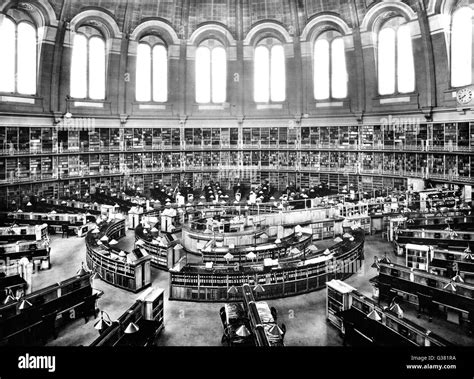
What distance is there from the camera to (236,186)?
954 inches

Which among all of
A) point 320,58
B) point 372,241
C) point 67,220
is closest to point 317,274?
point 372,241

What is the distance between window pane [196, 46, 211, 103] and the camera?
2581 cm

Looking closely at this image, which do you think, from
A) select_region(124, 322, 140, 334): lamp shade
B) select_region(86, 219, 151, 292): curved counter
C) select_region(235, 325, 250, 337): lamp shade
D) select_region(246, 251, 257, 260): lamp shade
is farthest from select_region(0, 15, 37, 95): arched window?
select_region(235, 325, 250, 337): lamp shade

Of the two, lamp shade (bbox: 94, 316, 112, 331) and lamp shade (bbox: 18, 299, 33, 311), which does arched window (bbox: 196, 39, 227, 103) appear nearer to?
lamp shade (bbox: 18, 299, 33, 311)

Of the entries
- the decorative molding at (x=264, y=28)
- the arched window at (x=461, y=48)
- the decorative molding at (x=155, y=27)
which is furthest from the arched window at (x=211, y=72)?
the arched window at (x=461, y=48)

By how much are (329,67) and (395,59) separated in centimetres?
401

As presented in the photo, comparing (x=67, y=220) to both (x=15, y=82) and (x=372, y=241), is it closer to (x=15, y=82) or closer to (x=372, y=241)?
(x=15, y=82)

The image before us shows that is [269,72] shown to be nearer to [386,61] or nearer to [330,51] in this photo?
[330,51]

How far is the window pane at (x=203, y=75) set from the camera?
2581 centimetres

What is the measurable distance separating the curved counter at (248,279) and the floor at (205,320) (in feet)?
0.78

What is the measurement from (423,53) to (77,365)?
21792 millimetres

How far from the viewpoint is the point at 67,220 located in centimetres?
1588

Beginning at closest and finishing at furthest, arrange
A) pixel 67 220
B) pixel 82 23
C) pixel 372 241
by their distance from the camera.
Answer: pixel 372 241 < pixel 67 220 < pixel 82 23

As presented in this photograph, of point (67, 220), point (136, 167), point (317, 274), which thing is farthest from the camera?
point (136, 167)
